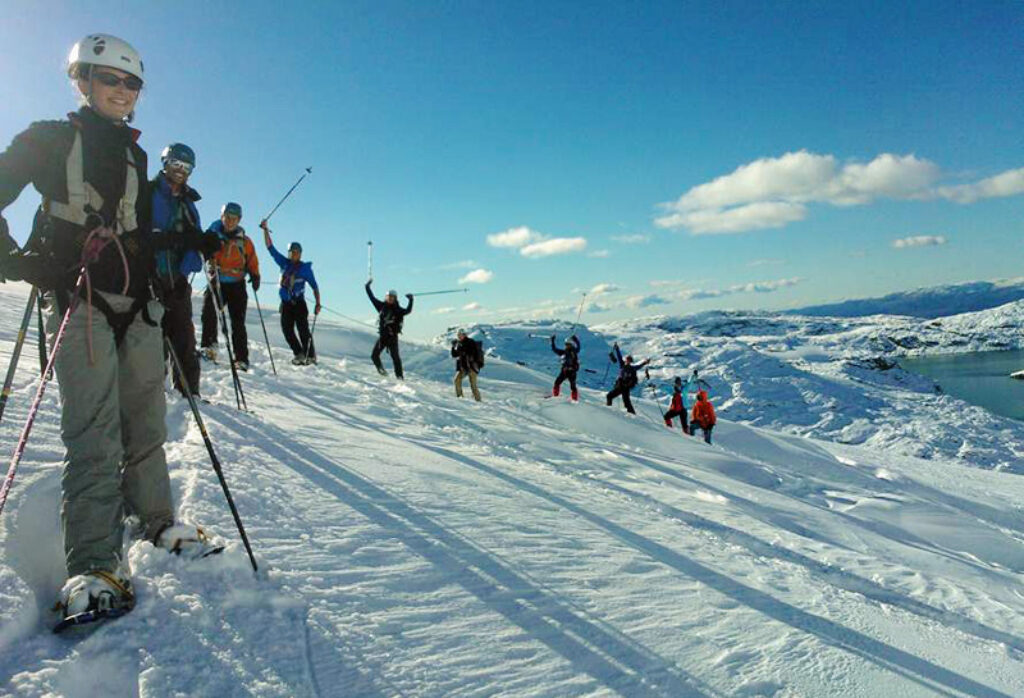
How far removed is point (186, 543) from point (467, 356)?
12.9m

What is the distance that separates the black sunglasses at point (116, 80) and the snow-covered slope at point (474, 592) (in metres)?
2.41

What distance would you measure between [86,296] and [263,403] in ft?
18.4

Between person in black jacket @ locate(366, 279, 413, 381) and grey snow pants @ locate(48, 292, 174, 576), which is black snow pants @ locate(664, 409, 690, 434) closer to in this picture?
person in black jacket @ locate(366, 279, 413, 381)

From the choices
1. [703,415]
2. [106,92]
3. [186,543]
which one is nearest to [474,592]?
[186,543]

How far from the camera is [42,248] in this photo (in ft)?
8.75

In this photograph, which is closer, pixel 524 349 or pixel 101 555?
pixel 101 555

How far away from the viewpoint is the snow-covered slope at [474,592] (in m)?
2.29

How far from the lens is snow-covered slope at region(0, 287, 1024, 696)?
2291mm

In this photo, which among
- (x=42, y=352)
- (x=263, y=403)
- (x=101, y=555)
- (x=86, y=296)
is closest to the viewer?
(x=101, y=555)

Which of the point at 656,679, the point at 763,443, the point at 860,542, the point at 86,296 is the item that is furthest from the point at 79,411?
the point at 763,443

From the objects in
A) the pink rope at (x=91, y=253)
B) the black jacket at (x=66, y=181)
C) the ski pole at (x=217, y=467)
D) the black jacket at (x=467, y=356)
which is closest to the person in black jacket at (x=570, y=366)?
the black jacket at (x=467, y=356)

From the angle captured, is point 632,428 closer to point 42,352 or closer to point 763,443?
point 763,443

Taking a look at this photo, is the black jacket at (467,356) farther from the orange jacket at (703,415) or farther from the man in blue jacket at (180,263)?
the man in blue jacket at (180,263)

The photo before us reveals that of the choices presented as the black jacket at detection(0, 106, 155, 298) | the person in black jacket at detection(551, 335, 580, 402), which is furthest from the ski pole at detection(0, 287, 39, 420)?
the person in black jacket at detection(551, 335, 580, 402)
